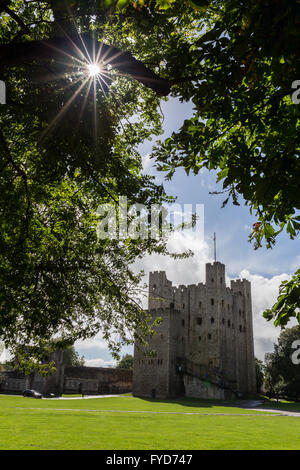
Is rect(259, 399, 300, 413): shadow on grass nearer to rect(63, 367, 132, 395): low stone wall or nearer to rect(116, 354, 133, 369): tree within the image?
rect(63, 367, 132, 395): low stone wall

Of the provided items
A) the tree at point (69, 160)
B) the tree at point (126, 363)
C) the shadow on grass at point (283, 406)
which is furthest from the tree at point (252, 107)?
the tree at point (126, 363)

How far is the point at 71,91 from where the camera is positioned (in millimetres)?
5629

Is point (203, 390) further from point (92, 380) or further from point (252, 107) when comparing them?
point (252, 107)

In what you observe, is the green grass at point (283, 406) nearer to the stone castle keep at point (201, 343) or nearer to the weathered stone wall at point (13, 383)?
the stone castle keep at point (201, 343)

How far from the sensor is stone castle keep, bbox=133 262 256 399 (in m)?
50.7

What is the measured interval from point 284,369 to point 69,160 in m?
53.0

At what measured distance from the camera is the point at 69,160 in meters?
6.14

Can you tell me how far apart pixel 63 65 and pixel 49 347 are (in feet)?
30.5

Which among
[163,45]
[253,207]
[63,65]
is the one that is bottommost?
[253,207]

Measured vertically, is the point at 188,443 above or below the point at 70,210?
below

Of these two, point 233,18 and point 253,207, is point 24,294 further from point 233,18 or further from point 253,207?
point 233,18

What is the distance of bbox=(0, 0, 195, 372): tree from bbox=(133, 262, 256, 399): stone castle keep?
3745 centimetres
